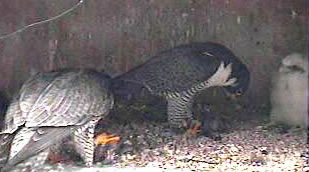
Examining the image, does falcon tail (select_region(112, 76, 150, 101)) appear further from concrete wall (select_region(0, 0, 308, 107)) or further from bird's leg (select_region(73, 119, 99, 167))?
bird's leg (select_region(73, 119, 99, 167))

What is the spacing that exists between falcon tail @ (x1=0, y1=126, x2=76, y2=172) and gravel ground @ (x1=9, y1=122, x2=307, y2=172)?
0.22 meters

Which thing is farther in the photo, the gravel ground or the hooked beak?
the hooked beak

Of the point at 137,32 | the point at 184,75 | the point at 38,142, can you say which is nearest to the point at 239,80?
the point at 184,75

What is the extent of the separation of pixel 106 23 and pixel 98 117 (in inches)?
35.0

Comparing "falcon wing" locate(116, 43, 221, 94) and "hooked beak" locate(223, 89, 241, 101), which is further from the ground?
"falcon wing" locate(116, 43, 221, 94)

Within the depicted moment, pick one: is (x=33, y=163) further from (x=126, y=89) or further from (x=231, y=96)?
(x=231, y=96)

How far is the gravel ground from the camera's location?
3963 mm

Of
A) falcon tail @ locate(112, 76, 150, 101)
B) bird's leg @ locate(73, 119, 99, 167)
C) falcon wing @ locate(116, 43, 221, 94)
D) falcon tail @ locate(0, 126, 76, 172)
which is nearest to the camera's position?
falcon tail @ locate(0, 126, 76, 172)

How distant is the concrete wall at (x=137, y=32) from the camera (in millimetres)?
4680

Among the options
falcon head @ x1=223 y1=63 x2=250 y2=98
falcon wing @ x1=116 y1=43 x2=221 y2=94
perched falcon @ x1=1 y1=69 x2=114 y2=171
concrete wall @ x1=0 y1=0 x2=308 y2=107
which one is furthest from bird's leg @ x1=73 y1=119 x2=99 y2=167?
concrete wall @ x1=0 y1=0 x2=308 y2=107

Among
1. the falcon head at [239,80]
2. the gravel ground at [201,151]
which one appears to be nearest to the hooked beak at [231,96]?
the falcon head at [239,80]

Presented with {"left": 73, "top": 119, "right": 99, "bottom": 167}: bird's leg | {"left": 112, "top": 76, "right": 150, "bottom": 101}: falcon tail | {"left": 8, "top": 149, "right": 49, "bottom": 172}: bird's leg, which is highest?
{"left": 112, "top": 76, "right": 150, "bottom": 101}: falcon tail

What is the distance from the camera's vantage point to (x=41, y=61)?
479 cm

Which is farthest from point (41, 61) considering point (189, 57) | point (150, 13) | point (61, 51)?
point (189, 57)
